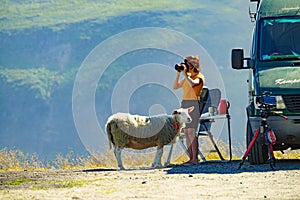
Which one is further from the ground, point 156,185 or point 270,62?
point 270,62

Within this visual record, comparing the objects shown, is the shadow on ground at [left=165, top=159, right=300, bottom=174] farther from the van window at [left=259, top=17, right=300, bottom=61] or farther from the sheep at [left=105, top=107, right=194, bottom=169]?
the van window at [left=259, top=17, right=300, bottom=61]

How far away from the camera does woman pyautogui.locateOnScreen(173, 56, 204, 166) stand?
15719 mm

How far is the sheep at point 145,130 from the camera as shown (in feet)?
52.2

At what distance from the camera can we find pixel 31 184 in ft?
40.5

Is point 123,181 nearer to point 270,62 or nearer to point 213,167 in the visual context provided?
point 213,167

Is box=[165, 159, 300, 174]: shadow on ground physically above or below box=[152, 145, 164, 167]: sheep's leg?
below

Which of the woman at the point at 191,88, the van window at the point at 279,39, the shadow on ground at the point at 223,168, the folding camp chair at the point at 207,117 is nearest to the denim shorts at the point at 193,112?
A: the woman at the point at 191,88

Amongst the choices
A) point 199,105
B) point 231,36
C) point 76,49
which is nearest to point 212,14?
point 231,36

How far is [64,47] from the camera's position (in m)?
174

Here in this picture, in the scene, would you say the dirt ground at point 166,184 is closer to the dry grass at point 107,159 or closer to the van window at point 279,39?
the van window at point 279,39

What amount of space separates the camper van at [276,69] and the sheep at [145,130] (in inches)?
53.9

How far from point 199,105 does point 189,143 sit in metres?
0.81

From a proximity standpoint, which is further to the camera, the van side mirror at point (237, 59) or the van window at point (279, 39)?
the van side mirror at point (237, 59)

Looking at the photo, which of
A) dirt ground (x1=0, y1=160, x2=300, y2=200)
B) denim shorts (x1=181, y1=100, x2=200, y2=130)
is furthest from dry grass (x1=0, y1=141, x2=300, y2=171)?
dirt ground (x1=0, y1=160, x2=300, y2=200)
